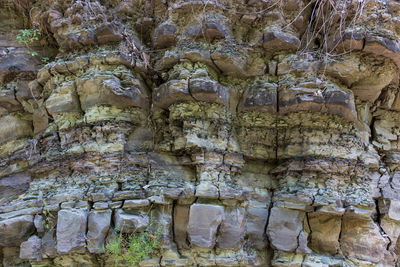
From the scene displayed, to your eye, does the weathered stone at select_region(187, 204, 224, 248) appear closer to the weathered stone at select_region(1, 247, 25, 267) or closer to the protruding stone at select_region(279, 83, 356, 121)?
the protruding stone at select_region(279, 83, 356, 121)

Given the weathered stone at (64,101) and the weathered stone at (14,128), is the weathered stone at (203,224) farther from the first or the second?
the weathered stone at (14,128)

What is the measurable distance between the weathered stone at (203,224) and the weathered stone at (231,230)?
7cm

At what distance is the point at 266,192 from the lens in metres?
3.89

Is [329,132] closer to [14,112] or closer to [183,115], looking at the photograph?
[183,115]

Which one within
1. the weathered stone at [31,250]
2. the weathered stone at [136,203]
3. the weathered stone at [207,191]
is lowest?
the weathered stone at [31,250]

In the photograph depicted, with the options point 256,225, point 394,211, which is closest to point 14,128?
point 256,225

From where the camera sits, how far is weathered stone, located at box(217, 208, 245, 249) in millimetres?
3403

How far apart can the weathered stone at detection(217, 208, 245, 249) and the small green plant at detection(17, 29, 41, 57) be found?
3325mm

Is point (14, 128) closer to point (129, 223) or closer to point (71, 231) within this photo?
point (71, 231)

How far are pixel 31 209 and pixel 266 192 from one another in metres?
2.66

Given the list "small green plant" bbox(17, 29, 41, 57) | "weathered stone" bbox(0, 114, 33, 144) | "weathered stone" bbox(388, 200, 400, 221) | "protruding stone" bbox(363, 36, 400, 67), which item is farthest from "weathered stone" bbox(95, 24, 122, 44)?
"weathered stone" bbox(388, 200, 400, 221)

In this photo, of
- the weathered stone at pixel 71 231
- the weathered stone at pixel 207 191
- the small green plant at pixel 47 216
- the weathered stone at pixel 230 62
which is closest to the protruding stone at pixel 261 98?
the weathered stone at pixel 230 62

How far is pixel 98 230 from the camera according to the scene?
3.29m

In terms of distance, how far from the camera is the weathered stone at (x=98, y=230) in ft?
10.7
